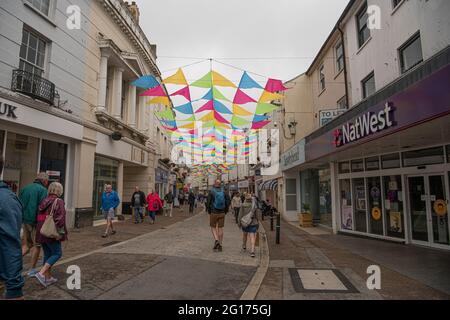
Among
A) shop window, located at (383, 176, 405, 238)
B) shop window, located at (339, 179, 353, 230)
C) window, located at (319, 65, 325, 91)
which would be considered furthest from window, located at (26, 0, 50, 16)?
shop window, located at (383, 176, 405, 238)

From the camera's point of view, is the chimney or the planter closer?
the planter

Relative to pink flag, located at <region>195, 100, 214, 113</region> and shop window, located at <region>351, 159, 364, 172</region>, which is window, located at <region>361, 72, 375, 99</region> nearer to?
shop window, located at <region>351, 159, 364, 172</region>

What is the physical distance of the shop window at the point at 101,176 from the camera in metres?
13.9

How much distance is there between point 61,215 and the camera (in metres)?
4.60

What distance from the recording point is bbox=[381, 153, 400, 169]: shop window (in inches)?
381

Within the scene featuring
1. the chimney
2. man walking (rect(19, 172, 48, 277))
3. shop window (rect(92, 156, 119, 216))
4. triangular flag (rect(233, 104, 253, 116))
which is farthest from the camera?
the chimney

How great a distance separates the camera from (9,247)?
10.3 ft

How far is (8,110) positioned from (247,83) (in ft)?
24.3

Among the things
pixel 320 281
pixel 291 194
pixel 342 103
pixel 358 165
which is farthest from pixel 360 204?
pixel 291 194

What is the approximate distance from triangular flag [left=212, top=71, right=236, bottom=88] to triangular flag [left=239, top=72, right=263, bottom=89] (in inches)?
12.5

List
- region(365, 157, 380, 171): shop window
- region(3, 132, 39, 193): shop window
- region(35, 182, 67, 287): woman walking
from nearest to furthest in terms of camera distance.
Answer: region(35, 182, 67, 287): woman walking → region(3, 132, 39, 193): shop window → region(365, 157, 380, 171): shop window

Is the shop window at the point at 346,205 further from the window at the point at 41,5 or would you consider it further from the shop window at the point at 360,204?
the window at the point at 41,5

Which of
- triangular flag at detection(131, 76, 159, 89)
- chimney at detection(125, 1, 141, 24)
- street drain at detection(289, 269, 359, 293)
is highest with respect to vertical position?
chimney at detection(125, 1, 141, 24)

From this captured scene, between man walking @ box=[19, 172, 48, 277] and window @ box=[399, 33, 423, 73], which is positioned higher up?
window @ box=[399, 33, 423, 73]
